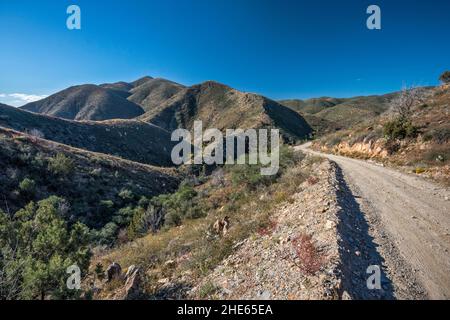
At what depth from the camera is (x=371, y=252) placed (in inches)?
217

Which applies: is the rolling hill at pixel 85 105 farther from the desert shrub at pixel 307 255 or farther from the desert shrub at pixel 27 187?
the desert shrub at pixel 307 255

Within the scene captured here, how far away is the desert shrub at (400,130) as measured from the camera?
16703mm

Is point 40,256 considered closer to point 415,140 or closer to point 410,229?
point 410,229

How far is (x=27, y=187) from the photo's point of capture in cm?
1577

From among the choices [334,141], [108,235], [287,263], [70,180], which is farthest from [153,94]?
[287,263]

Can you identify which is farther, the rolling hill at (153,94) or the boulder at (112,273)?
the rolling hill at (153,94)

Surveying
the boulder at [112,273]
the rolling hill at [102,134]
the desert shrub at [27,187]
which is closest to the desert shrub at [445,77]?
the rolling hill at [102,134]

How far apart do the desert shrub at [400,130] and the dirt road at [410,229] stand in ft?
22.9

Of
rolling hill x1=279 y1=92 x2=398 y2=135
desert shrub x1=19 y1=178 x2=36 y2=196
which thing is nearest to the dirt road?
desert shrub x1=19 y1=178 x2=36 y2=196

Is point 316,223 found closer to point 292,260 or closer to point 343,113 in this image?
point 292,260

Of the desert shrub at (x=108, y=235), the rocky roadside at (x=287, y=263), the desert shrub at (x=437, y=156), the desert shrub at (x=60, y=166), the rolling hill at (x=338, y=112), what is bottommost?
the desert shrub at (x=108, y=235)

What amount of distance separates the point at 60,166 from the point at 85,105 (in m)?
106

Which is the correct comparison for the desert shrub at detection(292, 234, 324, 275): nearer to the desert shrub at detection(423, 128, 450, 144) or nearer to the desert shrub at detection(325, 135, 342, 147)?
the desert shrub at detection(423, 128, 450, 144)

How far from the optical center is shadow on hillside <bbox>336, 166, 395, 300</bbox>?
413 centimetres
